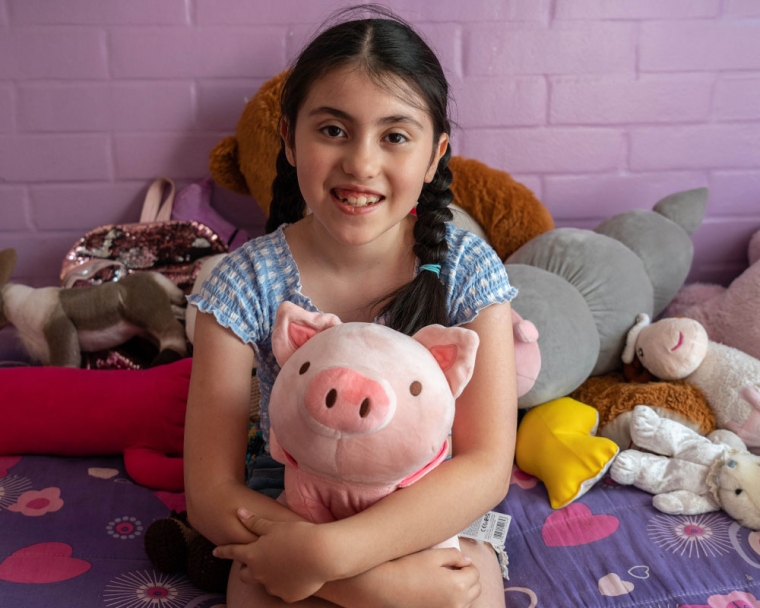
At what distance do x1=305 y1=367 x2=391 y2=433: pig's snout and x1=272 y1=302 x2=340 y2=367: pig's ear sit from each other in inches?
4.6

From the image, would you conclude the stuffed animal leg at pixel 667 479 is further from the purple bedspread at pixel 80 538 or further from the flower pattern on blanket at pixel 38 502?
the flower pattern on blanket at pixel 38 502

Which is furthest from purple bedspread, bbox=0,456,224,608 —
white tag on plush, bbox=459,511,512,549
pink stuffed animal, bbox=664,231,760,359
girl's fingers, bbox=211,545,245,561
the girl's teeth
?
pink stuffed animal, bbox=664,231,760,359

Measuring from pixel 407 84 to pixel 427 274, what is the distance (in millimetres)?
252

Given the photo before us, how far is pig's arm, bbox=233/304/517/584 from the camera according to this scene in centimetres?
78

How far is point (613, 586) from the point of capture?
3.28ft

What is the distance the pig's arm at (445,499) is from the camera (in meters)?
0.78

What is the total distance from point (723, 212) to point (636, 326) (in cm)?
53

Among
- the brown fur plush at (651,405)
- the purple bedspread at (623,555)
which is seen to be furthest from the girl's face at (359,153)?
the brown fur plush at (651,405)

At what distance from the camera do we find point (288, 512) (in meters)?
0.84

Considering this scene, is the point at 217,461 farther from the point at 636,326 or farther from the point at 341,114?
the point at 636,326

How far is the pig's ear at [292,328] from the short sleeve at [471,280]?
266 millimetres

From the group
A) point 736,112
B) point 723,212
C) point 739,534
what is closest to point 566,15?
point 736,112

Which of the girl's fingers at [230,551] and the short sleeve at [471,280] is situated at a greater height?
the short sleeve at [471,280]

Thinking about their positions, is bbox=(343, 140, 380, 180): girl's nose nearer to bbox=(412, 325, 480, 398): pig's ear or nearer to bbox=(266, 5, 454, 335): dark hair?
bbox=(266, 5, 454, 335): dark hair
